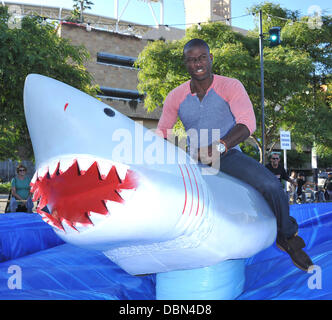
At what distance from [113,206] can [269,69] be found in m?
12.1

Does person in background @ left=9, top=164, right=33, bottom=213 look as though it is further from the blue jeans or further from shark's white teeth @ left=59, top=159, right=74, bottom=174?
shark's white teeth @ left=59, top=159, right=74, bottom=174

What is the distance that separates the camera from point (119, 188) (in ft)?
4.16

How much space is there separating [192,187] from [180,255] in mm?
298

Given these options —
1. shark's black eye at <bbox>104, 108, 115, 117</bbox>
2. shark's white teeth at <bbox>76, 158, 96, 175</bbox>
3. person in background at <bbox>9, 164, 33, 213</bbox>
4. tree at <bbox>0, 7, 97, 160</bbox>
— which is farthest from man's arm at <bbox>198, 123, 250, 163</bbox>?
tree at <bbox>0, 7, 97, 160</bbox>

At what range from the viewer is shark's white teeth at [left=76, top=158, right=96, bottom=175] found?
4.15ft

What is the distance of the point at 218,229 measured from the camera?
1476mm

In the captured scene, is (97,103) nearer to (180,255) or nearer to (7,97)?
(180,255)

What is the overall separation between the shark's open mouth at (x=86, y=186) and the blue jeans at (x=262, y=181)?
2.23 ft

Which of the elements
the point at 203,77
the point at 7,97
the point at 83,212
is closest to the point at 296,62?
the point at 7,97

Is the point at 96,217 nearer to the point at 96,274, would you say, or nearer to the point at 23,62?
the point at 96,274

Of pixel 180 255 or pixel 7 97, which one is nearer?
pixel 180 255

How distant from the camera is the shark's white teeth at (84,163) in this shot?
49.8 inches

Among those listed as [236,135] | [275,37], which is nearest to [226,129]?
[236,135]

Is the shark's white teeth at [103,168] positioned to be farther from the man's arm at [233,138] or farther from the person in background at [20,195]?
the person in background at [20,195]
